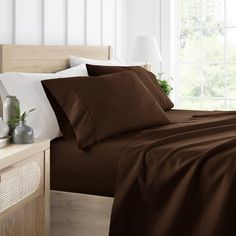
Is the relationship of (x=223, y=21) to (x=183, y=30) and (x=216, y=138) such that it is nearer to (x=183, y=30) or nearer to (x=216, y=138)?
(x=183, y=30)

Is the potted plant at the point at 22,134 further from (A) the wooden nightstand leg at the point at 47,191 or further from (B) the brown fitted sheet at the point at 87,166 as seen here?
(B) the brown fitted sheet at the point at 87,166

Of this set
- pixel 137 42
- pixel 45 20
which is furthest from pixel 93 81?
pixel 137 42

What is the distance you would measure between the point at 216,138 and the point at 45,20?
174 cm

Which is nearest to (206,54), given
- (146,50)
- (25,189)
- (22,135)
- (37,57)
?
(146,50)

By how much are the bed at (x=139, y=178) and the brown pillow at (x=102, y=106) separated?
61 mm

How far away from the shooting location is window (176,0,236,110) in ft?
17.0

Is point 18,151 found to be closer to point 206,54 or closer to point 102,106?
point 102,106

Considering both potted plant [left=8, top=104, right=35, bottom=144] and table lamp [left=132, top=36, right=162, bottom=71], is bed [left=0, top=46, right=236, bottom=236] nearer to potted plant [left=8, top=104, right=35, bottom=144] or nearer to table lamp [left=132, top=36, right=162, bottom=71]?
→ potted plant [left=8, top=104, right=35, bottom=144]

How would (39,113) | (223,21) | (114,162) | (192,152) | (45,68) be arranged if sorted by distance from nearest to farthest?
(192,152) → (114,162) → (39,113) → (45,68) → (223,21)

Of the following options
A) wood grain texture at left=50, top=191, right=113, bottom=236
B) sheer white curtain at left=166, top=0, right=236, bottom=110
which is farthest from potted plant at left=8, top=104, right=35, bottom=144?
sheer white curtain at left=166, top=0, right=236, bottom=110

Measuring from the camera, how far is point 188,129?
264cm

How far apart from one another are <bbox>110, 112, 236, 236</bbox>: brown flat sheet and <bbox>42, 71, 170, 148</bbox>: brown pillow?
0.23 metres

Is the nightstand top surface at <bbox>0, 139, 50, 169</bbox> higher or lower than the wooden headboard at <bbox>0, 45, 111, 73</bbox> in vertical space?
lower

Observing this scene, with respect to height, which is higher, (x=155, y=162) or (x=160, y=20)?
(x=160, y=20)
